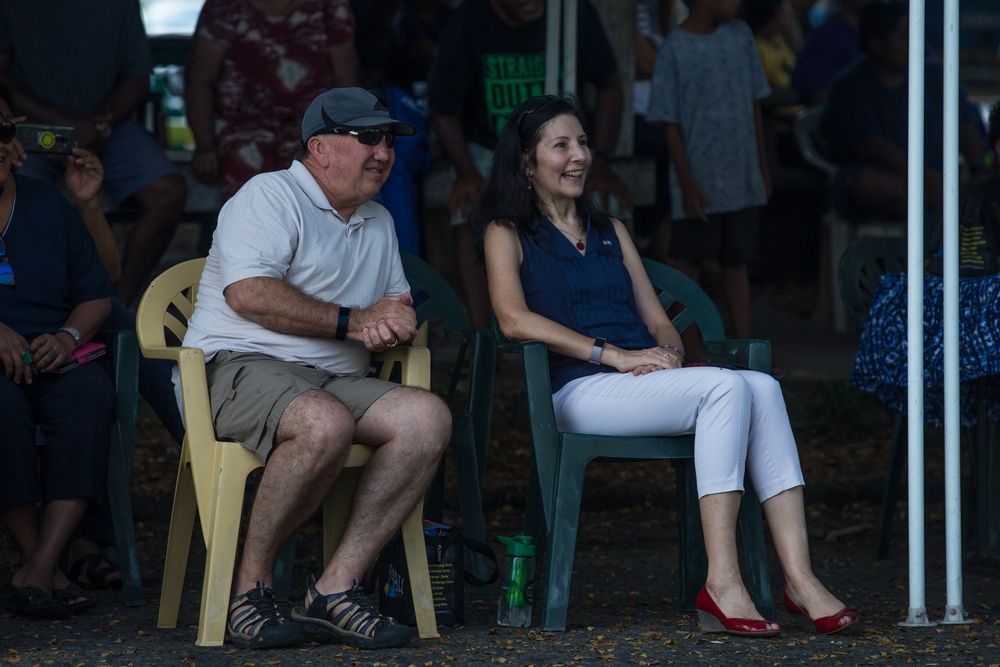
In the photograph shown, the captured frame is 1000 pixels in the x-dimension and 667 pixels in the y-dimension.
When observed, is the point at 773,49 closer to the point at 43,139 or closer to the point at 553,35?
the point at 553,35

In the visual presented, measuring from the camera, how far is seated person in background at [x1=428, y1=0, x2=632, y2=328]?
5.54 m

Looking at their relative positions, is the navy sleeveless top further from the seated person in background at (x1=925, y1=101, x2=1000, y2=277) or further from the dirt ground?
the seated person in background at (x1=925, y1=101, x2=1000, y2=277)

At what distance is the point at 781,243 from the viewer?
365 inches

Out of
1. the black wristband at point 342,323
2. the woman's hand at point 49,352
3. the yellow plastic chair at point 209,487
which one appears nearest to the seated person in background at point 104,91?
the woman's hand at point 49,352

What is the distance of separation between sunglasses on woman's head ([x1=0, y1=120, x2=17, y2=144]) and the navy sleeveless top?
142 cm

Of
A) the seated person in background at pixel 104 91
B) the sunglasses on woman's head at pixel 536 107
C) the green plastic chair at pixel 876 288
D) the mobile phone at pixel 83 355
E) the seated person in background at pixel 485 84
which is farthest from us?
the seated person in background at pixel 485 84

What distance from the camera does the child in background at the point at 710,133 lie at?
5.69 m

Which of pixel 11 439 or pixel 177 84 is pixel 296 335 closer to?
pixel 11 439

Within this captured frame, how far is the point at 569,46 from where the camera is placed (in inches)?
200

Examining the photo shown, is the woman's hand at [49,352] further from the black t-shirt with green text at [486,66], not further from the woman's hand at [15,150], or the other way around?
the black t-shirt with green text at [486,66]

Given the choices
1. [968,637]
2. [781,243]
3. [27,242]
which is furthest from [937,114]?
[27,242]

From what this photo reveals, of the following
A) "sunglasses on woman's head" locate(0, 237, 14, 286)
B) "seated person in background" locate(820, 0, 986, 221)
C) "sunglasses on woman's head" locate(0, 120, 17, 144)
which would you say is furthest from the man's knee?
"seated person in background" locate(820, 0, 986, 221)

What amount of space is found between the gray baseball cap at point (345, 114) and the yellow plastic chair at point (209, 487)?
529mm

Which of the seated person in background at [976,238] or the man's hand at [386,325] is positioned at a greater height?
the seated person in background at [976,238]
